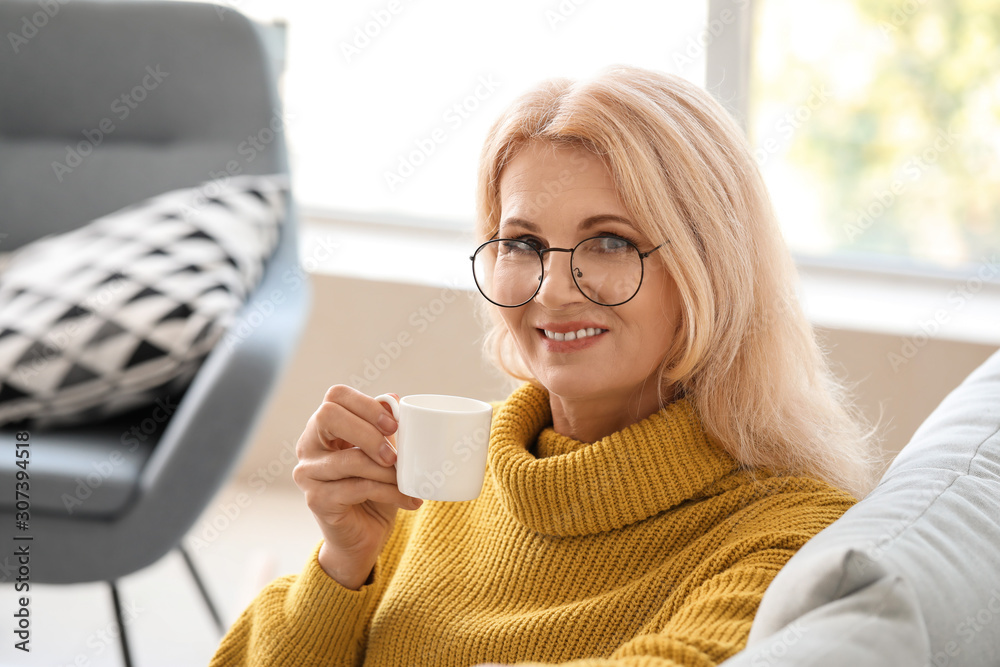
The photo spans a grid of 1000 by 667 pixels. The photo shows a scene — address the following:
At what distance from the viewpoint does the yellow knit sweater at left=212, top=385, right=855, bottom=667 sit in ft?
2.90

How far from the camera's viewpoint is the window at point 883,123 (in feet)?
8.30

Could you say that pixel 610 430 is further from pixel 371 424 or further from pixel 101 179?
pixel 101 179

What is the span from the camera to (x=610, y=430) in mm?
1093

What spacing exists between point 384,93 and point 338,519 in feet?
7.18

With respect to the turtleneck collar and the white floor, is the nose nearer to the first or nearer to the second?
the turtleneck collar

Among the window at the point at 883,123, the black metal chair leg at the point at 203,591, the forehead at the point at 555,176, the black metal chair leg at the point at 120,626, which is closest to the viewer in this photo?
the forehead at the point at 555,176

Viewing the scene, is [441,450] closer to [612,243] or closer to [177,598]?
[612,243]

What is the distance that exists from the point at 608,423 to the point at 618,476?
133mm

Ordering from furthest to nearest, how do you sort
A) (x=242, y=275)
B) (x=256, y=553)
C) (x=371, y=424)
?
1. (x=256, y=553)
2. (x=242, y=275)
3. (x=371, y=424)

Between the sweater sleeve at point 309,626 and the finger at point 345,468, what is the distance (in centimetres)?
15

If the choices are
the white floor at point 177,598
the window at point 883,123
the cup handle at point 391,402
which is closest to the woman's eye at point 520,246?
the cup handle at point 391,402

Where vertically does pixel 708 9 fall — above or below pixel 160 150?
above

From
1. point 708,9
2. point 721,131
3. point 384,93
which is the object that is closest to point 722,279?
point 721,131

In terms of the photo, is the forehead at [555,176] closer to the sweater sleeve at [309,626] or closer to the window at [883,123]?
the sweater sleeve at [309,626]
